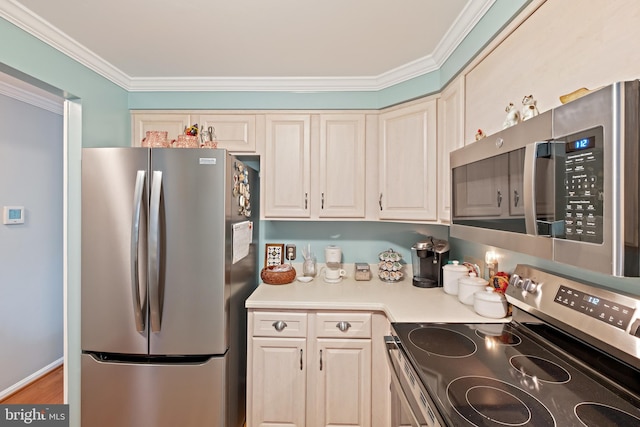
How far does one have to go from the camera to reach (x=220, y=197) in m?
1.51

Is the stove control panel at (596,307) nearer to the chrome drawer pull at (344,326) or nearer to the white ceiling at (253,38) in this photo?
the chrome drawer pull at (344,326)

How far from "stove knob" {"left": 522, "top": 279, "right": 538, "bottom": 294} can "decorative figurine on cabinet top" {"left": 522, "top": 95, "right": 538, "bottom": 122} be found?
24.8 inches

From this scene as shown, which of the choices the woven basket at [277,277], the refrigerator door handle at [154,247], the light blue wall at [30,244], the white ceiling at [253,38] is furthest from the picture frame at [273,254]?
the light blue wall at [30,244]

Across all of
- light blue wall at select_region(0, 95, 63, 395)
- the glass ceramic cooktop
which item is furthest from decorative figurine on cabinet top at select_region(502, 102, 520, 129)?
light blue wall at select_region(0, 95, 63, 395)

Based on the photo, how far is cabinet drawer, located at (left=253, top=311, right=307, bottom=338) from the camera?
1653 millimetres

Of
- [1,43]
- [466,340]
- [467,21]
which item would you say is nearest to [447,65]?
[467,21]

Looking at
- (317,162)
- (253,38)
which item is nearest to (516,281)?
(317,162)

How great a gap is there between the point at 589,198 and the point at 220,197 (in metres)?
1.46

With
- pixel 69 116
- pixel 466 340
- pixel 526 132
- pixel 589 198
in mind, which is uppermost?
pixel 69 116

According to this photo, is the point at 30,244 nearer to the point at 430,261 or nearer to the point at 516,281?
the point at 430,261

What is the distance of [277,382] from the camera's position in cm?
165

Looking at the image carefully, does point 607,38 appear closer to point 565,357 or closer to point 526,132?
point 526,132

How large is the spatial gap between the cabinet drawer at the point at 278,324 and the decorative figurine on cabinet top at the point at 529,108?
4.72ft

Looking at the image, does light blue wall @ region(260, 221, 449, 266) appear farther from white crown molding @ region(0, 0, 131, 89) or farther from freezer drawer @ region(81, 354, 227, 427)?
white crown molding @ region(0, 0, 131, 89)
